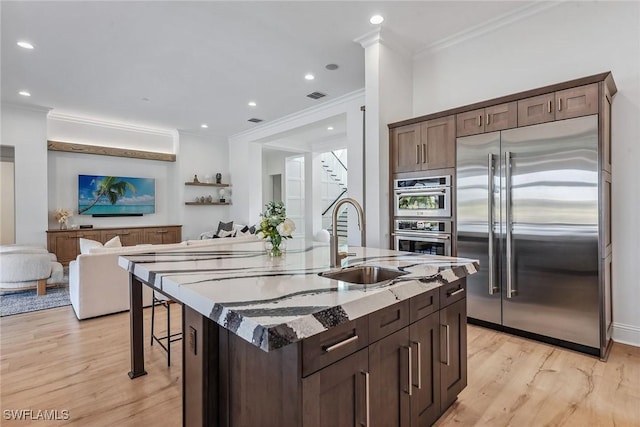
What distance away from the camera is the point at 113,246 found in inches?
154

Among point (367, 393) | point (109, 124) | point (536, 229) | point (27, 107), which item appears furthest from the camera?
point (109, 124)

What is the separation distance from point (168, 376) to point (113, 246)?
2253mm

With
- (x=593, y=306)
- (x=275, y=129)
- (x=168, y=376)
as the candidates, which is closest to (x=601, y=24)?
(x=593, y=306)

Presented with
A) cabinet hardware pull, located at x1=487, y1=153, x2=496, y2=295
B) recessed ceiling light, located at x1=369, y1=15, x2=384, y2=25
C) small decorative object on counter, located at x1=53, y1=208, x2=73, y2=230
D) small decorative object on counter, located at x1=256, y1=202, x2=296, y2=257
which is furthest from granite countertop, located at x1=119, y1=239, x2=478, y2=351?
small decorative object on counter, located at x1=53, y1=208, x2=73, y2=230

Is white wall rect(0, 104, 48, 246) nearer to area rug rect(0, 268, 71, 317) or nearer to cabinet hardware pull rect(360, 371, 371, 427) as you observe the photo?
area rug rect(0, 268, 71, 317)

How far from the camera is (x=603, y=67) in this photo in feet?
9.35

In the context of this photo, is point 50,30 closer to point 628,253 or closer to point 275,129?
point 275,129

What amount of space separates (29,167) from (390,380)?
731 centimetres

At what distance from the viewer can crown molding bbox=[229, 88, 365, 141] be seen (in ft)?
17.0

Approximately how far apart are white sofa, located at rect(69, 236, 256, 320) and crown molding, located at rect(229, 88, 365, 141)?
357cm

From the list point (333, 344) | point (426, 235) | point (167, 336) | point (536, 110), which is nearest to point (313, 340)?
point (333, 344)

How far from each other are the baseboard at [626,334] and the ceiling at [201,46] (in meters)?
3.11

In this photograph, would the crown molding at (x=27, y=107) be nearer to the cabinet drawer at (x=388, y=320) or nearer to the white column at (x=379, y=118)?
the white column at (x=379, y=118)

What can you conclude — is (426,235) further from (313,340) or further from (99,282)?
(99,282)
